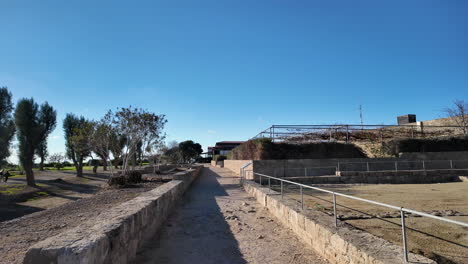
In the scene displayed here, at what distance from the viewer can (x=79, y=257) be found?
2.38m

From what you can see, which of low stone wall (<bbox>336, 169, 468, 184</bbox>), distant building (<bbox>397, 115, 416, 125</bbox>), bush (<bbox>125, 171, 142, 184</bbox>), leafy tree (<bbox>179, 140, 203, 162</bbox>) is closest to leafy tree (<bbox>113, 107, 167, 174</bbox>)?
bush (<bbox>125, 171, 142, 184</bbox>)

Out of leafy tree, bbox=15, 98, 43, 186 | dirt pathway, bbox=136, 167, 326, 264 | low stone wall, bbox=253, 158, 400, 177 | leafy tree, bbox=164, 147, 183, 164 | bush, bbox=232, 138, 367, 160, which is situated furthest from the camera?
leafy tree, bbox=164, 147, 183, 164

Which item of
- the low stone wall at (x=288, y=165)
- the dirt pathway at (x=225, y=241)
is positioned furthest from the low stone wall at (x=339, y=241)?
the low stone wall at (x=288, y=165)

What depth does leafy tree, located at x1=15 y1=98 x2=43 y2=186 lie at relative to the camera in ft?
81.7

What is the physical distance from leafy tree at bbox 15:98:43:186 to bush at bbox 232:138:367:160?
73.8 ft

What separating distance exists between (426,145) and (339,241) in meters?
19.5

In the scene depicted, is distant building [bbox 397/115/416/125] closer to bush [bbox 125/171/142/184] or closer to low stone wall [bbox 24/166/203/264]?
bush [bbox 125/171/142/184]

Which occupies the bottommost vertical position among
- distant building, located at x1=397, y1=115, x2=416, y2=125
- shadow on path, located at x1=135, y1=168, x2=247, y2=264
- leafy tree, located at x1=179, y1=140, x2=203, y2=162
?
shadow on path, located at x1=135, y1=168, x2=247, y2=264

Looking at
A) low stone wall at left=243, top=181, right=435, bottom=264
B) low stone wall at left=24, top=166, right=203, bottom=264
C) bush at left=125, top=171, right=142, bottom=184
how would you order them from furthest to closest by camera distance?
bush at left=125, top=171, right=142, bottom=184 → low stone wall at left=243, top=181, right=435, bottom=264 → low stone wall at left=24, top=166, right=203, bottom=264

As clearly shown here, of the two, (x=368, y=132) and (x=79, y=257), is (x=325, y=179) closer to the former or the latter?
(x=368, y=132)

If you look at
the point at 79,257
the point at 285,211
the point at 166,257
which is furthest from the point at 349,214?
the point at 79,257

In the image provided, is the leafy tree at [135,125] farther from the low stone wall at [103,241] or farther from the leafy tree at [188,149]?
the leafy tree at [188,149]

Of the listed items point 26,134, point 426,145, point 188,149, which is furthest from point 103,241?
point 188,149

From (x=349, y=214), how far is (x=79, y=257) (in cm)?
593
